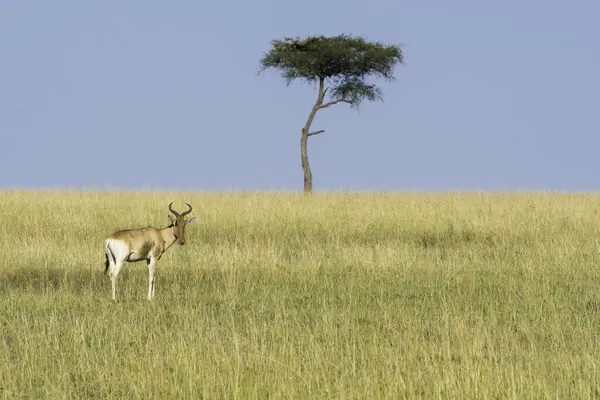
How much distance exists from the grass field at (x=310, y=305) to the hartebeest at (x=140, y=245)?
479mm

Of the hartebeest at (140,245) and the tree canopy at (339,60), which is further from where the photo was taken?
the tree canopy at (339,60)

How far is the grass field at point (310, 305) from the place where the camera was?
646 centimetres

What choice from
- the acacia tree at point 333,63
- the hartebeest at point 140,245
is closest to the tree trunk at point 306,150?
the acacia tree at point 333,63

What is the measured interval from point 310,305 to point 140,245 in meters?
2.57

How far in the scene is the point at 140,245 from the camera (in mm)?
11047

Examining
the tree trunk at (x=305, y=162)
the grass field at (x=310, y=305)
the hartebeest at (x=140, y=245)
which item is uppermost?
the tree trunk at (x=305, y=162)

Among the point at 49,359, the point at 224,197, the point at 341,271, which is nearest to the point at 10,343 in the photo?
the point at 49,359

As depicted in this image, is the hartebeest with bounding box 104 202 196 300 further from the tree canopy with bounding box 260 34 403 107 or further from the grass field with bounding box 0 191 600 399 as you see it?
the tree canopy with bounding box 260 34 403 107

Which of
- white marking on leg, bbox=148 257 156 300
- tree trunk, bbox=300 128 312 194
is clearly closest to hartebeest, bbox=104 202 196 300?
white marking on leg, bbox=148 257 156 300

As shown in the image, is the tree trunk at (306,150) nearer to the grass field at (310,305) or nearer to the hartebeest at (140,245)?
the grass field at (310,305)

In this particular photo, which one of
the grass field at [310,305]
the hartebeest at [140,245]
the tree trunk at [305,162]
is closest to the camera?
the grass field at [310,305]

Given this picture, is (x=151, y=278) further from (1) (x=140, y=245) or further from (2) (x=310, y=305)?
(2) (x=310, y=305)

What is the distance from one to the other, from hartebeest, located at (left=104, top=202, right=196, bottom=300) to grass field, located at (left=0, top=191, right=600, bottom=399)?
0.48m

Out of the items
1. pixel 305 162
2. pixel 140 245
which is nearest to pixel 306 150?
pixel 305 162
